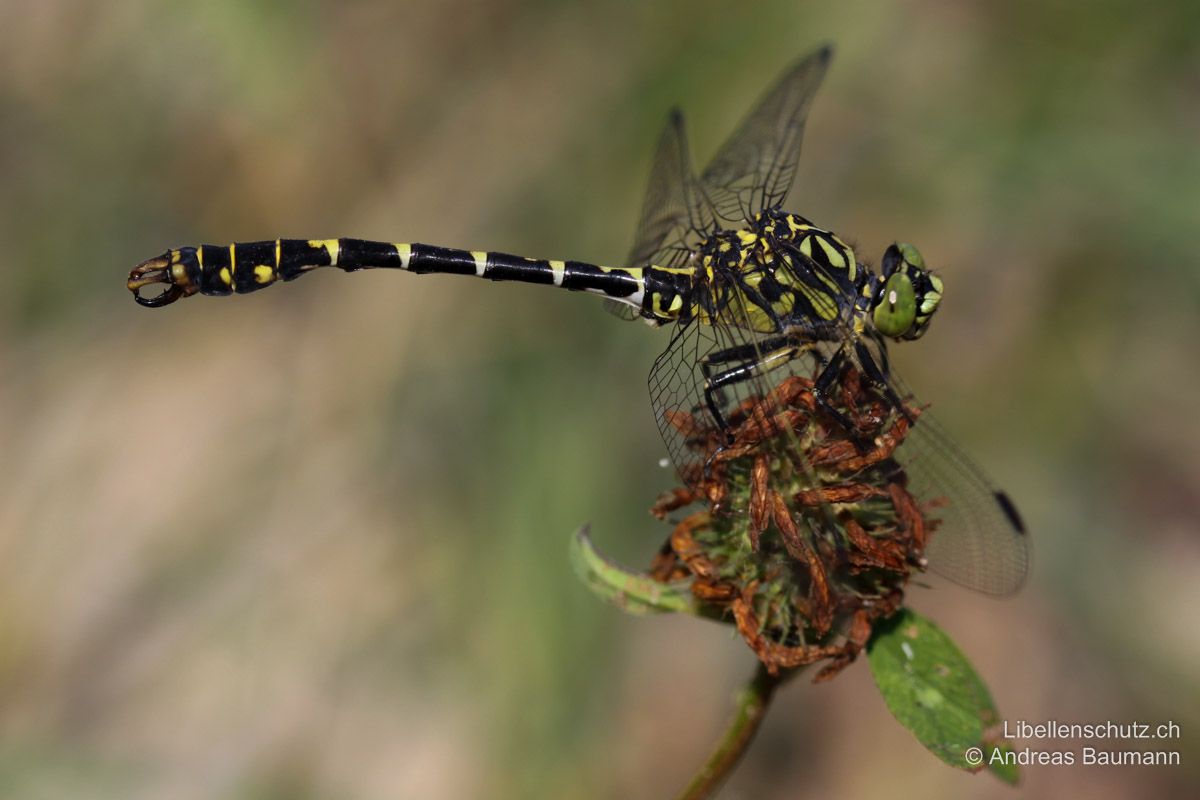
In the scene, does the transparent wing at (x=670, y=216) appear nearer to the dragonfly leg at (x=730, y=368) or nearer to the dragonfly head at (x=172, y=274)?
the dragonfly leg at (x=730, y=368)

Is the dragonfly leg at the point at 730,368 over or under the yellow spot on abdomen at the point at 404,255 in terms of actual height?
under

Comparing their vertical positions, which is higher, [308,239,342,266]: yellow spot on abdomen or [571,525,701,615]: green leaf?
[308,239,342,266]: yellow spot on abdomen

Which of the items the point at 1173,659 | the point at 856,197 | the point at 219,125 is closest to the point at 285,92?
the point at 219,125

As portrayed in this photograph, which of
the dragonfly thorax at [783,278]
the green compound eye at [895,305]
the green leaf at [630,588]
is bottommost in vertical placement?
the green leaf at [630,588]

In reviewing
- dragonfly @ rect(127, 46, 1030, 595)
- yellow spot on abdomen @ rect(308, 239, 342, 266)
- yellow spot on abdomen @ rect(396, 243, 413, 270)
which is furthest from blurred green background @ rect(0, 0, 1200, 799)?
yellow spot on abdomen @ rect(308, 239, 342, 266)

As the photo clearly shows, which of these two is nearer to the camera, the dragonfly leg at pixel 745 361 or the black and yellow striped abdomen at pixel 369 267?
the dragonfly leg at pixel 745 361

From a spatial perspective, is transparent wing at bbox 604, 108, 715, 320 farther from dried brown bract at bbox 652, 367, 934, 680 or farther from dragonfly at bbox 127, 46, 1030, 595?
dried brown bract at bbox 652, 367, 934, 680

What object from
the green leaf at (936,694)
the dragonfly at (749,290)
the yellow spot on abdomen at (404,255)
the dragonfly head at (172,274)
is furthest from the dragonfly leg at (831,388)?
the dragonfly head at (172,274)
